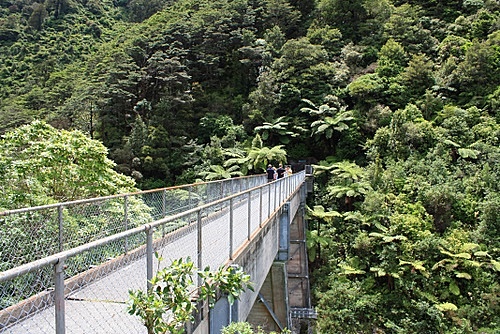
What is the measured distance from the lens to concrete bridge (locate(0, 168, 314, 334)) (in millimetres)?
2693

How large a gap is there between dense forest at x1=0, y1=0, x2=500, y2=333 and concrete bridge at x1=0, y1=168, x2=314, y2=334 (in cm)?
277

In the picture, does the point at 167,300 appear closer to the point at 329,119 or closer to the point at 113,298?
the point at 113,298

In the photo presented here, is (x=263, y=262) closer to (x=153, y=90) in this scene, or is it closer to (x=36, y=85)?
(x=153, y=90)

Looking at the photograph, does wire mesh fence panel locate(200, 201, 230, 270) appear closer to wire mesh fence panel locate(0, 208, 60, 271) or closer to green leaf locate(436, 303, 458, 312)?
wire mesh fence panel locate(0, 208, 60, 271)

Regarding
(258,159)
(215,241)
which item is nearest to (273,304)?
(215,241)

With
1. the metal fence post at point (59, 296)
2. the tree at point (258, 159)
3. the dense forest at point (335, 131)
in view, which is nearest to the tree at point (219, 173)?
the dense forest at point (335, 131)

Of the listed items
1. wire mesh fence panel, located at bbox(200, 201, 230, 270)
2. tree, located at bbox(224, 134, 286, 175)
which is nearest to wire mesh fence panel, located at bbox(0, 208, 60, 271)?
wire mesh fence panel, located at bbox(200, 201, 230, 270)

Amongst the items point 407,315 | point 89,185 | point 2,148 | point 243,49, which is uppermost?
point 243,49

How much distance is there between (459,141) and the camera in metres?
21.0

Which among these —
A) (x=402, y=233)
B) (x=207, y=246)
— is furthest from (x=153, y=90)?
(x=207, y=246)

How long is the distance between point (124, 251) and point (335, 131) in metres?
22.9

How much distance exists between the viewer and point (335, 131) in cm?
2616

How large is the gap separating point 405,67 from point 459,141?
31.3ft

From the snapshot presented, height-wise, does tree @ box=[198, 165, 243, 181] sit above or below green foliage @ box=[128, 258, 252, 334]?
below
